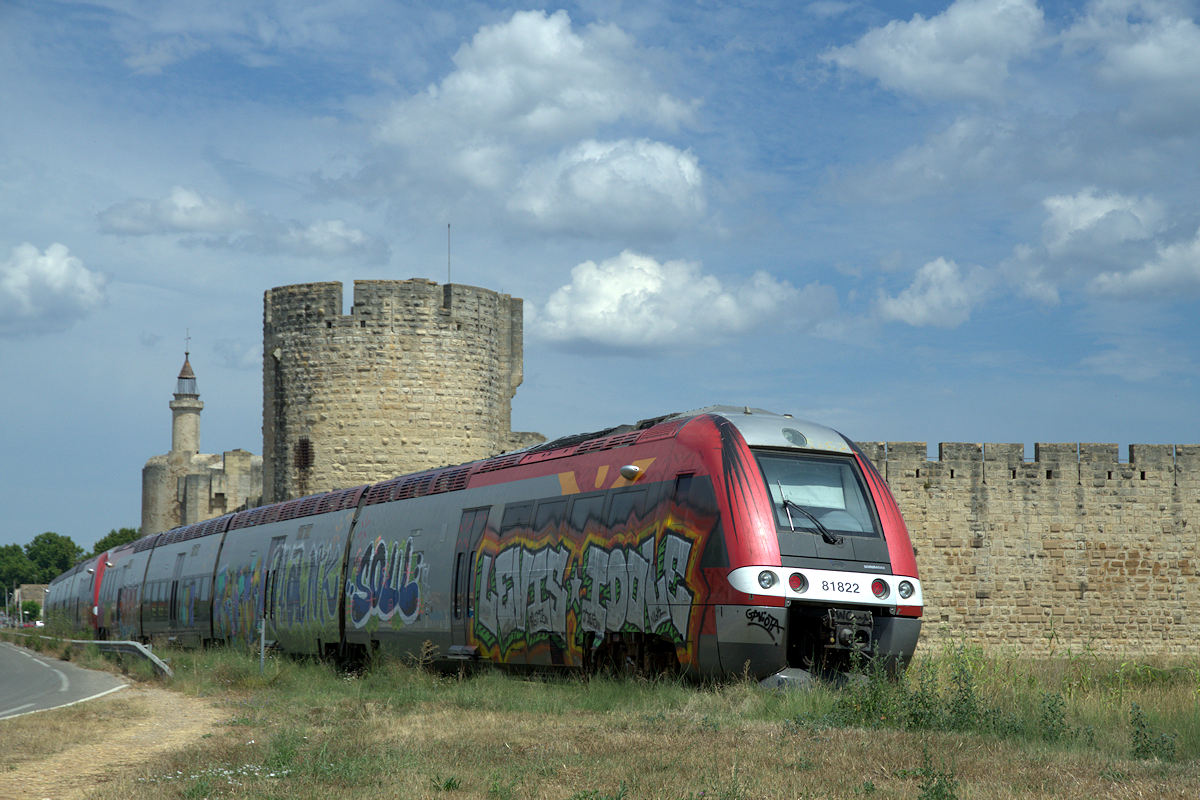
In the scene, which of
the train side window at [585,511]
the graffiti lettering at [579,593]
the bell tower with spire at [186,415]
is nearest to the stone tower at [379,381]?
the graffiti lettering at [579,593]

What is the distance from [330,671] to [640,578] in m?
6.69

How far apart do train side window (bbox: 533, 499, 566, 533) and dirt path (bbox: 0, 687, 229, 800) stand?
3.73 metres

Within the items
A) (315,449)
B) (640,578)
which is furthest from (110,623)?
(640,578)

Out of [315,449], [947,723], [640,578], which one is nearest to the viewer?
[947,723]

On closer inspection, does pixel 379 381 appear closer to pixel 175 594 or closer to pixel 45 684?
pixel 175 594

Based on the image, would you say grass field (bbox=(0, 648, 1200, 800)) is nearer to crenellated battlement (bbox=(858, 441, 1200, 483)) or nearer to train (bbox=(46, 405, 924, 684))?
train (bbox=(46, 405, 924, 684))

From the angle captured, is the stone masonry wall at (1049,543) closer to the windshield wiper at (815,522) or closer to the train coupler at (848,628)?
the windshield wiper at (815,522)

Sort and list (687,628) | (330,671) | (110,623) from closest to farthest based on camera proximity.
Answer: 1. (687,628)
2. (330,671)
3. (110,623)

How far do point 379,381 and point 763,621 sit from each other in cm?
1895

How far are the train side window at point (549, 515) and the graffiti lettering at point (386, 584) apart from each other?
298 cm

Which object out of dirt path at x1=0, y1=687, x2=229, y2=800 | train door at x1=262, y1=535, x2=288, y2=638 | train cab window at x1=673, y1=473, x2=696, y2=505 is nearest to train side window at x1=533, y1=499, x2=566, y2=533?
train cab window at x1=673, y1=473, x2=696, y2=505

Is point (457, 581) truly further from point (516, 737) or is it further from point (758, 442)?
point (516, 737)

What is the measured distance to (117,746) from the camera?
35.6ft

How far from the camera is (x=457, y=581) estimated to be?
52.5 ft
